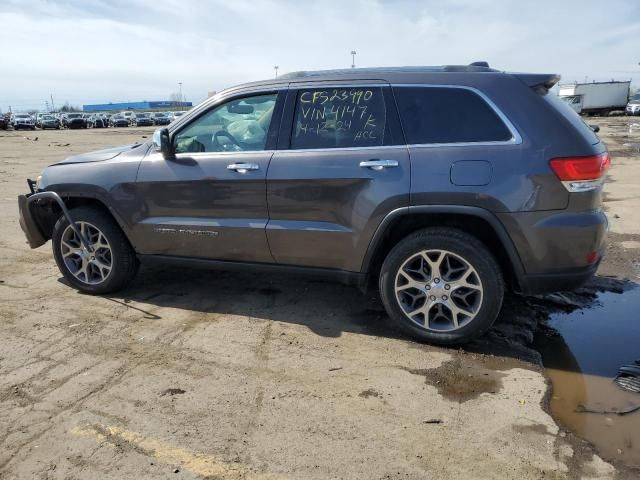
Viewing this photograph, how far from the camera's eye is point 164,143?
4.23 m

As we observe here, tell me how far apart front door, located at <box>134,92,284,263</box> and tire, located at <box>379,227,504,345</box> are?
3.60 ft

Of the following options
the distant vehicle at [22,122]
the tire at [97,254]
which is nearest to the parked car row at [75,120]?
the distant vehicle at [22,122]

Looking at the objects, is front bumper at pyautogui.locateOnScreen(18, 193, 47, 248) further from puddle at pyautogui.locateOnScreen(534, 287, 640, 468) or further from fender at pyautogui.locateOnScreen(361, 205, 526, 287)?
puddle at pyautogui.locateOnScreen(534, 287, 640, 468)

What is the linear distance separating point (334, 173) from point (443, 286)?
114 centimetres

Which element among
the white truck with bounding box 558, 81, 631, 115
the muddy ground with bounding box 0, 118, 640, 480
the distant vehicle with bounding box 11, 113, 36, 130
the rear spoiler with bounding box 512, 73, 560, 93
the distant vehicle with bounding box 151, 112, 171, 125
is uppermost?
the white truck with bounding box 558, 81, 631, 115

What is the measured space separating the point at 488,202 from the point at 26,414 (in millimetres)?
3163

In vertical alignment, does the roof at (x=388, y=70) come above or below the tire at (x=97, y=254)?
above

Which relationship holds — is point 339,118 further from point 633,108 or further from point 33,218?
point 633,108

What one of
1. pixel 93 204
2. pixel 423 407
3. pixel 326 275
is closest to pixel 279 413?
pixel 423 407

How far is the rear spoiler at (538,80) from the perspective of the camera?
345 centimetres

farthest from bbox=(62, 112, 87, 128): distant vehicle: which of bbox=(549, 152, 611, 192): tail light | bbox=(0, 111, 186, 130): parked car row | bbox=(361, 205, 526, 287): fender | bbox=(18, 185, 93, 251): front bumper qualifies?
bbox=(549, 152, 611, 192): tail light

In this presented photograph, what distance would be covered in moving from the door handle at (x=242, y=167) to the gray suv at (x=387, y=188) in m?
0.01

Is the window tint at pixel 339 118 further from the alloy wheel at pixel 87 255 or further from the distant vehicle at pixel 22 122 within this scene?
the distant vehicle at pixel 22 122

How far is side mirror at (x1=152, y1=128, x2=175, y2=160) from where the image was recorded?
4.21 metres
